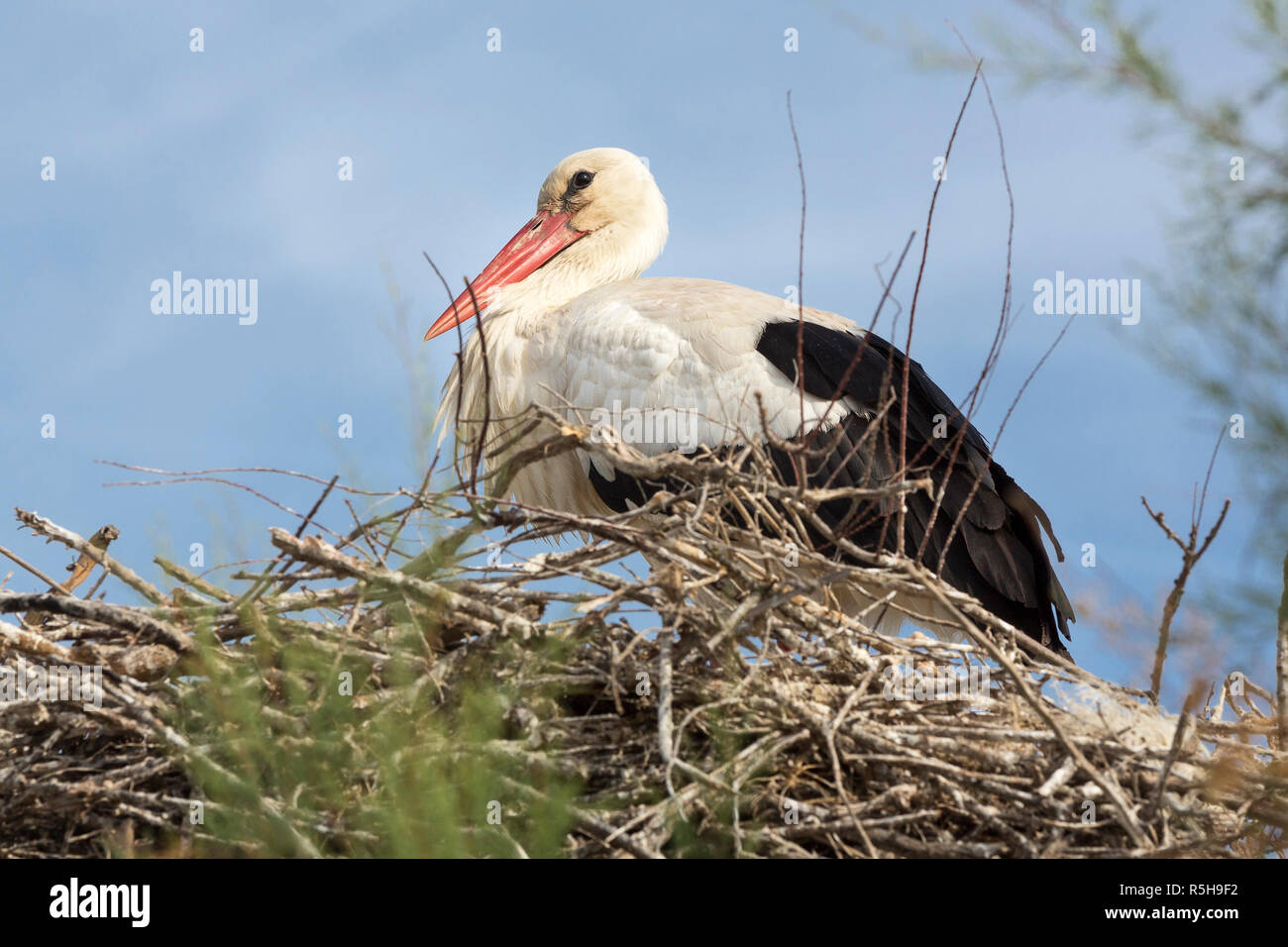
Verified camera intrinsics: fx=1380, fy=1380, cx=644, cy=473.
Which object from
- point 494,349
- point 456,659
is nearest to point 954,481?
point 494,349

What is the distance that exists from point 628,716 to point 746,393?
144 centimetres

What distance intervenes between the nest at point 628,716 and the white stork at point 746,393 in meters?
1.09

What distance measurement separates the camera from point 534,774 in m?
2.55

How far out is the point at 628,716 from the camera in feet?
8.95

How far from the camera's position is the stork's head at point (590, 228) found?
568cm

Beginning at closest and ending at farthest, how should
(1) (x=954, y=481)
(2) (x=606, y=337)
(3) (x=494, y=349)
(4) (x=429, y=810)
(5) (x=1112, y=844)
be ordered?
(4) (x=429, y=810), (5) (x=1112, y=844), (1) (x=954, y=481), (2) (x=606, y=337), (3) (x=494, y=349)
